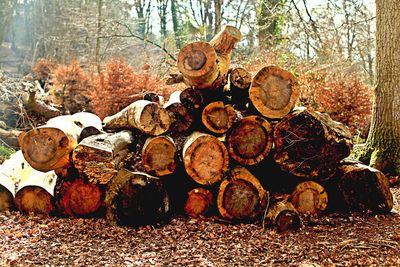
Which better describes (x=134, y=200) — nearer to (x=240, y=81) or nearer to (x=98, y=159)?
(x=98, y=159)

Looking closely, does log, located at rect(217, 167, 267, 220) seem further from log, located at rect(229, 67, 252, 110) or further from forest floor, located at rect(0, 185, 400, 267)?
log, located at rect(229, 67, 252, 110)

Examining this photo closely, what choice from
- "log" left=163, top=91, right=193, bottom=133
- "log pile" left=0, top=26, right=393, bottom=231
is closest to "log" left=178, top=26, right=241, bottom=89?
"log pile" left=0, top=26, right=393, bottom=231

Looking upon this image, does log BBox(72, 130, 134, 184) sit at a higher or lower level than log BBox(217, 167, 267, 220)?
higher

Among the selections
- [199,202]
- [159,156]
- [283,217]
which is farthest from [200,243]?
[159,156]

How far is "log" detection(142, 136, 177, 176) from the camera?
3822mm

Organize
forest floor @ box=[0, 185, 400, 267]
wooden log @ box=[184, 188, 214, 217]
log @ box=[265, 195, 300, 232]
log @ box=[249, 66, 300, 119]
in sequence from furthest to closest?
wooden log @ box=[184, 188, 214, 217]
log @ box=[249, 66, 300, 119]
log @ box=[265, 195, 300, 232]
forest floor @ box=[0, 185, 400, 267]

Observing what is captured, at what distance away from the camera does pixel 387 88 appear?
16.9 feet

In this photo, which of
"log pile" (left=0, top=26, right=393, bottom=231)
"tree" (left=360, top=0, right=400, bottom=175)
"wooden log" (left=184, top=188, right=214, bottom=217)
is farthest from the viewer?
"tree" (left=360, top=0, right=400, bottom=175)

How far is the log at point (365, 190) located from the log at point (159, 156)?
65.8 inches

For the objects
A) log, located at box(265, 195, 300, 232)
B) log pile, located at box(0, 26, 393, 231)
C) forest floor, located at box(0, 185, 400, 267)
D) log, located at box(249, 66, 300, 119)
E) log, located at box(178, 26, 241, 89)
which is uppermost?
log, located at box(178, 26, 241, 89)

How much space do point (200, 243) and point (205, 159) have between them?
2.63 ft

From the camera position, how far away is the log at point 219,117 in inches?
151

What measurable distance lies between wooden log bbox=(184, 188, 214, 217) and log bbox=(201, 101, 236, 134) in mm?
593

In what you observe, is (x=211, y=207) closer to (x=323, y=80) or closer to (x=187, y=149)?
(x=187, y=149)
